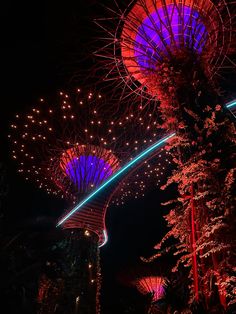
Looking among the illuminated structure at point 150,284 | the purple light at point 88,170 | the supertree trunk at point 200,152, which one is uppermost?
the purple light at point 88,170

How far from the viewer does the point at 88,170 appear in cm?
1809

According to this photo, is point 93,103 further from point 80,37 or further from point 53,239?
point 53,239

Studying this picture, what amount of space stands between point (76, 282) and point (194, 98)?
1056 cm

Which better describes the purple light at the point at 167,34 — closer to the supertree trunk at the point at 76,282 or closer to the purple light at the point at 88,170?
the supertree trunk at the point at 76,282

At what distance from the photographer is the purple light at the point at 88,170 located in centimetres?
1798

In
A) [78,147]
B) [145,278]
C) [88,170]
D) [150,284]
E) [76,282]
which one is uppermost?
[78,147]

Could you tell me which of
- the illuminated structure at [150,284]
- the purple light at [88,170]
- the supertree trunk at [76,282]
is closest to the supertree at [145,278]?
the illuminated structure at [150,284]

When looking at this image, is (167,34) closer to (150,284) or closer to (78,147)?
(78,147)

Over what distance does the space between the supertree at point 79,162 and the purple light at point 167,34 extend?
723 cm

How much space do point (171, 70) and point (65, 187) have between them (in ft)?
40.4

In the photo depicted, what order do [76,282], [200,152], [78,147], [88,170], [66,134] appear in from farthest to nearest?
[88,170]
[78,147]
[66,134]
[76,282]
[200,152]

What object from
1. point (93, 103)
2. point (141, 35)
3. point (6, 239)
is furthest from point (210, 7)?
point (93, 103)

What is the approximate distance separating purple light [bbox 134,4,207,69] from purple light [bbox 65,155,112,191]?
Answer: 424 inches

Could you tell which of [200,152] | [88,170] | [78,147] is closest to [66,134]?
[78,147]
